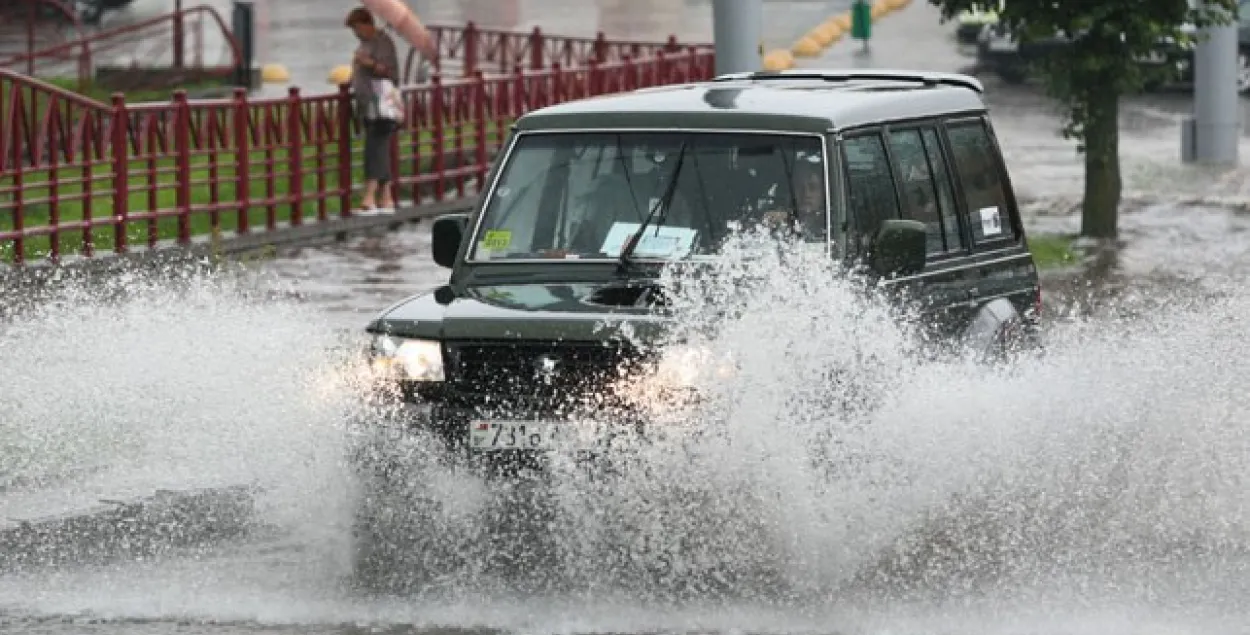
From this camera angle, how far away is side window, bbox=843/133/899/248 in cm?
1035

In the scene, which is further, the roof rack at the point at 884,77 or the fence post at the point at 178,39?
the fence post at the point at 178,39

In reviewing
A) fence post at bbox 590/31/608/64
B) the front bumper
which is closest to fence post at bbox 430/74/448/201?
fence post at bbox 590/31/608/64

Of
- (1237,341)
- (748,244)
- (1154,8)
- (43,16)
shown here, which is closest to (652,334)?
(748,244)

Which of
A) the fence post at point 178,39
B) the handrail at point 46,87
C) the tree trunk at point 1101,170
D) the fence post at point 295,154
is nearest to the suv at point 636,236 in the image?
the handrail at point 46,87

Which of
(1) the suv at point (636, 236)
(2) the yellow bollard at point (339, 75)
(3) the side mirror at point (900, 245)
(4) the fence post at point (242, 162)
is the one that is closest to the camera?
(1) the suv at point (636, 236)

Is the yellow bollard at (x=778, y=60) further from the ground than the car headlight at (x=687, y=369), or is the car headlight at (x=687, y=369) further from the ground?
the car headlight at (x=687, y=369)

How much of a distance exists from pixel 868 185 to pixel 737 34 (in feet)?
25.7

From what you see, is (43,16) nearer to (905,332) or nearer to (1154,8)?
(1154,8)

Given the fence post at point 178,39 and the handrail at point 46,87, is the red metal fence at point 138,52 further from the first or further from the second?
the handrail at point 46,87

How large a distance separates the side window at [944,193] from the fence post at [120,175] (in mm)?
10950

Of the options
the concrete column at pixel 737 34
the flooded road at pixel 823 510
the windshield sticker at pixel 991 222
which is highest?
the concrete column at pixel 737 34

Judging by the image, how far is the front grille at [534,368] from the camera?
9258 mm

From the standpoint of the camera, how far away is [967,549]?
32.1 ft

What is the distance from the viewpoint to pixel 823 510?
9.19m
